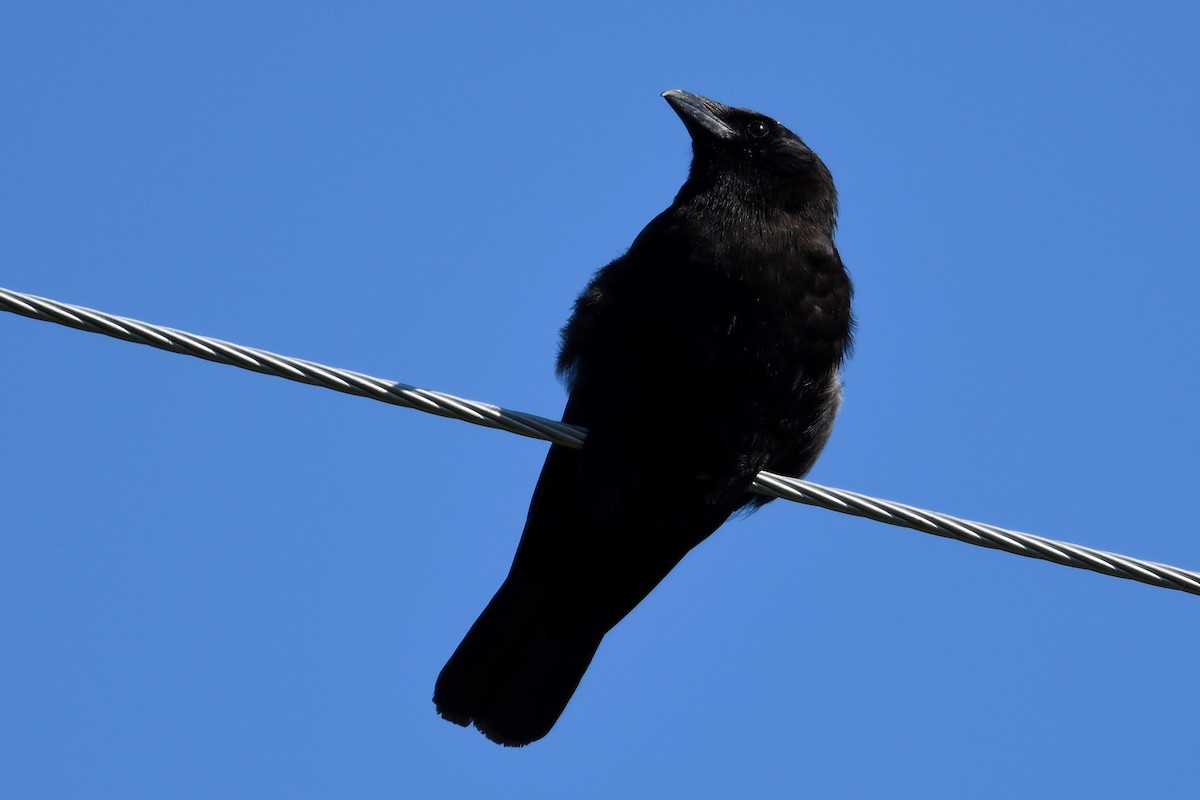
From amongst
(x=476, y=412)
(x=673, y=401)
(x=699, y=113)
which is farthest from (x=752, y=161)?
(x=476, y=412)

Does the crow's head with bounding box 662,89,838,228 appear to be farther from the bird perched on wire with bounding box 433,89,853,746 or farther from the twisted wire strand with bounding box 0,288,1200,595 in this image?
the twisted wire strand with bounding box 0,288,1200,595

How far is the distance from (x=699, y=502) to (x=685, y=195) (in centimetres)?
113

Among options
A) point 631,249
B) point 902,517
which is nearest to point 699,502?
point 631,249

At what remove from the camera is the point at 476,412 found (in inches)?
167

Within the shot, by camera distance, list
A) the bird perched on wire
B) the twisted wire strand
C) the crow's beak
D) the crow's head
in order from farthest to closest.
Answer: the crow's beak, the crow's head, the bird perched on wire, the twisted wire strand

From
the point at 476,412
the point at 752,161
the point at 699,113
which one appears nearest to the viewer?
the point at 476,412

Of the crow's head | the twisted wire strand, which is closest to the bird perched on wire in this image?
the crow's head

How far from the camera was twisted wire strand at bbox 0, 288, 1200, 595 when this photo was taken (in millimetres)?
3848

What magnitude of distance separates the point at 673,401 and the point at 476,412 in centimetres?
122

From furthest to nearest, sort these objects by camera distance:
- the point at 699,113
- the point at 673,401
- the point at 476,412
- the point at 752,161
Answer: the point at 699,113
the point at 752,161
the point at 673,401
the point at 476,412

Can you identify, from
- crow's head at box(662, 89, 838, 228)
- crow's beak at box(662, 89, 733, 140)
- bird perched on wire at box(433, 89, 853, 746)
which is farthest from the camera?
crow's beak at box(662, 89, 733, 140)

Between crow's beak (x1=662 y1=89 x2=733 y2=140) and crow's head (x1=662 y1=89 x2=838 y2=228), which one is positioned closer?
crow's head (x1=662 y1=89 x2=838 y2=228)

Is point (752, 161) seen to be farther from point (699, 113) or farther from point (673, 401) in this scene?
point (673, 401)

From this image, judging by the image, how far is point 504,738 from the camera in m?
5.87
